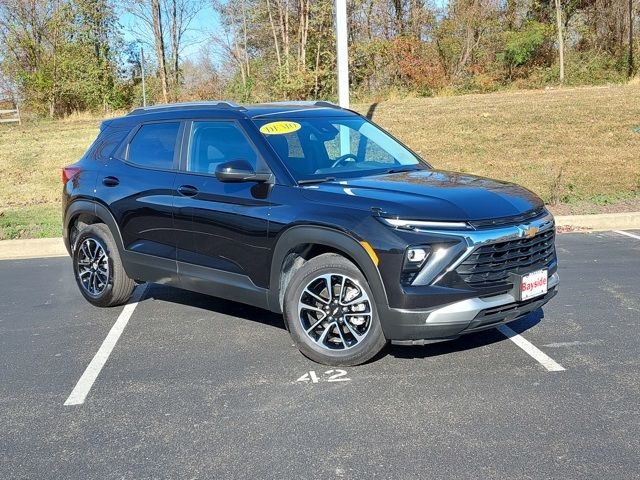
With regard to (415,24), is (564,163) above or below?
below

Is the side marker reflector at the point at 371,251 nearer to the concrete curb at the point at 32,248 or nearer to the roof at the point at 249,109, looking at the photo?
the roof at the point at 249,109

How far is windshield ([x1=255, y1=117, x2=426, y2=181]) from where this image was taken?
16.4ft

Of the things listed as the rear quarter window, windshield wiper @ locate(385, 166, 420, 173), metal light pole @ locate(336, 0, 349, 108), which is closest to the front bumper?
windshield wiper @ locate(385, 166, 420, 173)

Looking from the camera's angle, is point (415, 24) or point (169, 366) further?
point (415, 24)

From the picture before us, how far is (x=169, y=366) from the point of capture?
15.8ft

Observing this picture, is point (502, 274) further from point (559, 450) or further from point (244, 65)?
point (244, 65)

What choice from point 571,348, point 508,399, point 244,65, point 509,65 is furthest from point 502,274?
point 244,65

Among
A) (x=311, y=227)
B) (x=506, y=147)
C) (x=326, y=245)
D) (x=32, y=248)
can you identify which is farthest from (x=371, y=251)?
(x=506, y=147)

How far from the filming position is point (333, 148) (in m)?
5.36

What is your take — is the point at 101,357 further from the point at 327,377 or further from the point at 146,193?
the point at 327,377

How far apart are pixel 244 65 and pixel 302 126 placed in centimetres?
2630

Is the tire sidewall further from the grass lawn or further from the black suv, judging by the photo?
the grass lawn

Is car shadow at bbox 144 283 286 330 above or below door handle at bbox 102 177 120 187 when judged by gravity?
below

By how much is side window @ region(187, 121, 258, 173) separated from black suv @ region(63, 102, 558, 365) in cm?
1
